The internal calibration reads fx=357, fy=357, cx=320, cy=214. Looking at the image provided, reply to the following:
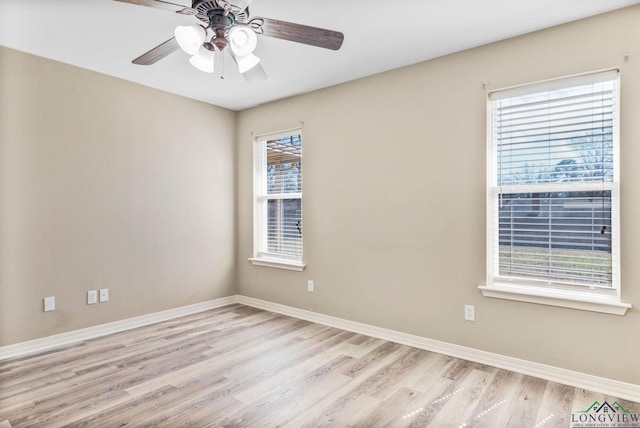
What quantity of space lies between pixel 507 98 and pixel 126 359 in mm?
3656

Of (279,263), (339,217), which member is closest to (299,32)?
(339,217)

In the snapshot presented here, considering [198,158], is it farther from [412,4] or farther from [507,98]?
[507,98]

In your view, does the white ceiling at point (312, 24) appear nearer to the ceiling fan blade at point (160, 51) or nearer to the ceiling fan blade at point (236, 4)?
the ceiling fan blade at point (160, 51)

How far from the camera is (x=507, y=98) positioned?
9.05 ft

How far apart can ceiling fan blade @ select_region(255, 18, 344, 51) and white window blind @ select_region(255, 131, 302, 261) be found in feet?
6.83

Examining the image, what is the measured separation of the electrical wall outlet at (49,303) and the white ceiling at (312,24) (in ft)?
6.84

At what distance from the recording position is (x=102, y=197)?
345cm

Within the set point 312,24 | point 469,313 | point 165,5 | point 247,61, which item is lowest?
point 469,313

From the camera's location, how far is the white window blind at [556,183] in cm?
241

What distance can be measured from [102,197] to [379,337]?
2973 mm

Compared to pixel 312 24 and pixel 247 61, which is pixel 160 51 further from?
pixel 312 24

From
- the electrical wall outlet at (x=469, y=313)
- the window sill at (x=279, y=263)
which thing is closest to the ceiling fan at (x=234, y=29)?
the electrical wall outlet at (x=469, y=313)

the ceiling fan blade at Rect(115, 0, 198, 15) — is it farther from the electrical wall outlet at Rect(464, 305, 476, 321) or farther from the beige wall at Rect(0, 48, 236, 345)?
the electrical wall outlet at Rect(464, 305, 476, 321)

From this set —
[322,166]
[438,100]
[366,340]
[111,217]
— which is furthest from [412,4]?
[111,217]
